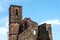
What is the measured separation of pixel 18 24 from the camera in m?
42.5

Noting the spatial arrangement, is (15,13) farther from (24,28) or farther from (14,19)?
(24,28)

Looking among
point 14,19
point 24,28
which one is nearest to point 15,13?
point 14,19

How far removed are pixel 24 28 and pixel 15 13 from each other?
355 cm

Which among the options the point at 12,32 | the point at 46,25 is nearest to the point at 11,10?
the point at 12,32

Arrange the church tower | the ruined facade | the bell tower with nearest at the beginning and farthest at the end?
the ruined facade
the church tower
the bell tower

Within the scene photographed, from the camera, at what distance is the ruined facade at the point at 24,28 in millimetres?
40312

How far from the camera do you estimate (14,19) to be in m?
42.6

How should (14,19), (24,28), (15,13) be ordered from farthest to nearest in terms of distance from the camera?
(15,13), (14,19), (24,28)

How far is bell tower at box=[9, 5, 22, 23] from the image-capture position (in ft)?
140

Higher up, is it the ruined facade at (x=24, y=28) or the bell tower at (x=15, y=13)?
the bell tower at (x=15, y=13)

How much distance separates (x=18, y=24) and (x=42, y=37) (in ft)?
17.6

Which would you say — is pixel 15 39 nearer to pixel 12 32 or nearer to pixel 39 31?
pixel 12 32

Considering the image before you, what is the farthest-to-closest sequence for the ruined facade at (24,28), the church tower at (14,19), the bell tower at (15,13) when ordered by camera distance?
the bell tower at (15,13) < the church tower at (14,19) < the ruined facade at (24,28)

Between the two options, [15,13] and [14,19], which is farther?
[15,13]
